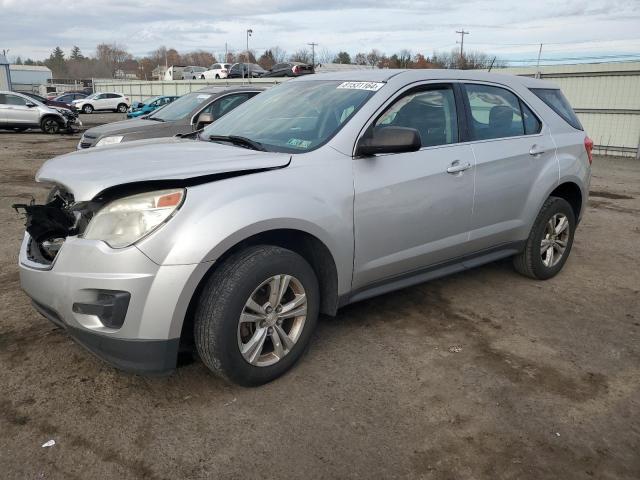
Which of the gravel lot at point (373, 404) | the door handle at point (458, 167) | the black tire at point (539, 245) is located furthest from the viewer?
the black tire at point (539, 245)

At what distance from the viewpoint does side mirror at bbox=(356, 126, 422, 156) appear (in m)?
3.31

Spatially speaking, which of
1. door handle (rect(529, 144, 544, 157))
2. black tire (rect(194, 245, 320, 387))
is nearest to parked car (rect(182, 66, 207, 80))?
door handle (rect(529, 144, 544, 157))

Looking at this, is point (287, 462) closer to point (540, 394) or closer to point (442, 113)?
point (540, 394)

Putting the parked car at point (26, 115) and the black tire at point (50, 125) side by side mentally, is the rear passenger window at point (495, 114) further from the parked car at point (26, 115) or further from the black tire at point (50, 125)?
the black tire at point (50, 125)

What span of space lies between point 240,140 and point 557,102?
10.0ft

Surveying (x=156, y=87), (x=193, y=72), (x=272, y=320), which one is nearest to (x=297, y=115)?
(x=272, y=320)

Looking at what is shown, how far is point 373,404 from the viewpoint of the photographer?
3.04 meters

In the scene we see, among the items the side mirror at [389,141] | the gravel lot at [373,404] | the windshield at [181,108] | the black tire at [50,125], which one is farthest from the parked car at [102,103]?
the side mirror at [389,141]

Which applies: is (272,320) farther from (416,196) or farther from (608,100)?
(608,100)

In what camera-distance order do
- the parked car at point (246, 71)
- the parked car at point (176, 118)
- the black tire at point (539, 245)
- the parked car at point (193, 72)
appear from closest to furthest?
the black tire at point (539, 245) → the parked car at point (176, 118) → the parked car at point (246, 71) → the parked car at point (193, 72)

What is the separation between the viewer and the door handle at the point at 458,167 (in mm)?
3857

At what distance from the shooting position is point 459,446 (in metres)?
2.71

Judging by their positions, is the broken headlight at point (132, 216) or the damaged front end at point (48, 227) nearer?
the broken headlight at point (132, 216)

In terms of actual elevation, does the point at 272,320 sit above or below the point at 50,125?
below
